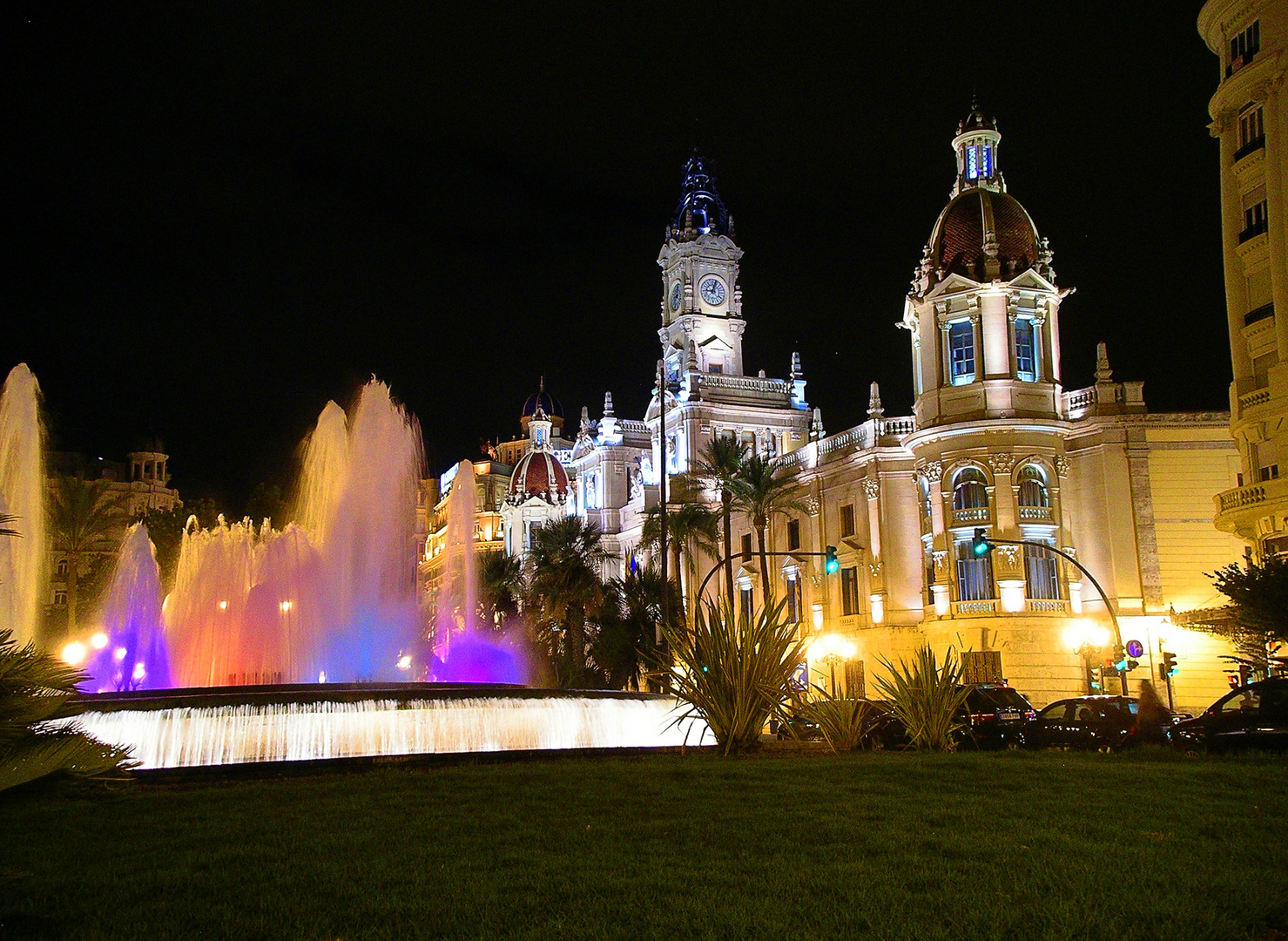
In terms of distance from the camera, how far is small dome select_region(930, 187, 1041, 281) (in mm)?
50250

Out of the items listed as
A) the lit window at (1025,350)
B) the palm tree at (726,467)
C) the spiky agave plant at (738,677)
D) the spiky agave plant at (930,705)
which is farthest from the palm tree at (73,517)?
the spiky agave plant at (930,705)

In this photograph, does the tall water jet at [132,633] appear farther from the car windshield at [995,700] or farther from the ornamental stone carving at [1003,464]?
the ornamental stone carving at [1003,464]

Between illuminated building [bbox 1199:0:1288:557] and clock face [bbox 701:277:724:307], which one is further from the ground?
clock face [bbox 701:277:724:307]

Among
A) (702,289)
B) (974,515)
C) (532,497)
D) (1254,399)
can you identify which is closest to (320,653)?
(974,515)

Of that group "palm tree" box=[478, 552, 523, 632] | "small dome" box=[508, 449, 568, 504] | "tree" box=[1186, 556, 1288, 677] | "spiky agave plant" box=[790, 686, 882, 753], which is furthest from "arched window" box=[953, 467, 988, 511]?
"small dome" box=[508, 449, 568, 504]

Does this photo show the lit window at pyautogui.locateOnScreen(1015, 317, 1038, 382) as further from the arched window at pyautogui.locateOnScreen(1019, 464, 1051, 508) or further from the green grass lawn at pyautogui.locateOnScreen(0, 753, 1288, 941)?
the green grass lawn at pyautogui.locateOnScreen(0, 753, 1288, 941)

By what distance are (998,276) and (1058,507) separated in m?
10.1

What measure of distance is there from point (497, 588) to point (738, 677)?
153 feet

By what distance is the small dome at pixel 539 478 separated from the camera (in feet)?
340

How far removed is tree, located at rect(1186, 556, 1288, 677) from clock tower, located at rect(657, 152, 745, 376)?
156 feet

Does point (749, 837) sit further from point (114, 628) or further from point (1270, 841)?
point (114, 628)

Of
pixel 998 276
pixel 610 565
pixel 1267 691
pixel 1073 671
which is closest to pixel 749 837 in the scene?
pixel 1267 691

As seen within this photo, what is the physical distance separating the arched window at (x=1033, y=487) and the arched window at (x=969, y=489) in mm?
1521

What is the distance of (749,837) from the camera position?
9.88 meters
